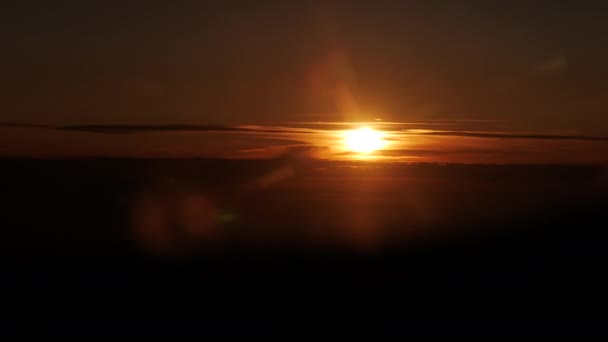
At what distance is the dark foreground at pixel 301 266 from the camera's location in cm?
768

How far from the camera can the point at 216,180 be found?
1137 inches

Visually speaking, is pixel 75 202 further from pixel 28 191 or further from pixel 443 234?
pixel 443 234

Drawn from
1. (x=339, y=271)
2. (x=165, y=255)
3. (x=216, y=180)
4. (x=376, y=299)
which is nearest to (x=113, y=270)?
(x=165, y=255)

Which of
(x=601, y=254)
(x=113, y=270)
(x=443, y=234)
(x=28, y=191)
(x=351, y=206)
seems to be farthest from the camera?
(x=28, y=191)

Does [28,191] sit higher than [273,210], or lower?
higher

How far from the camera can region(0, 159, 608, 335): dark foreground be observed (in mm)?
7680

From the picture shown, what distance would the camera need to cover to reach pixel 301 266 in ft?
33.1

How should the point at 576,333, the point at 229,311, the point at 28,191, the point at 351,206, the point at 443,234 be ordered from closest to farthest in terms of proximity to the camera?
the point at 576,333 < the point at 229,311 < the point at 443,234 < the point at 351,206 < the point at 28,191

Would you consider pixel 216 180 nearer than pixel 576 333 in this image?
No

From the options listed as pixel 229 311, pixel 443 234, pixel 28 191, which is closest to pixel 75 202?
pixel 28 191

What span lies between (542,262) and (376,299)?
3.22 metres

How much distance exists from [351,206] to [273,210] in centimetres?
262

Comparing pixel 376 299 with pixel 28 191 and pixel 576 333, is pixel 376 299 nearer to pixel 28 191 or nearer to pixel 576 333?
pixel 576 333

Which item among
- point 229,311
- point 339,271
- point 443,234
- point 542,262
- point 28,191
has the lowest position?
point 229,311
